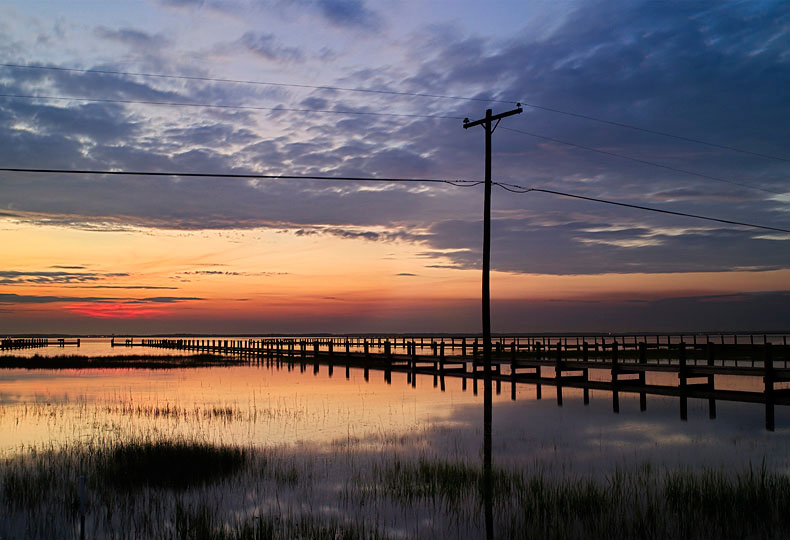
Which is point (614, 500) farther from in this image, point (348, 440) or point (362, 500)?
point (348, 440)

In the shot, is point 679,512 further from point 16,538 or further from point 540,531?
point 16,538

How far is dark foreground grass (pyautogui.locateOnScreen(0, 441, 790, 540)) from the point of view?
10891mm

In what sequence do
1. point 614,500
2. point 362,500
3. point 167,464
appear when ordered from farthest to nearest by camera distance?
point 167,464
point 362,500
point 614,500

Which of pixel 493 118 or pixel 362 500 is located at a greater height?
pixel 493 118

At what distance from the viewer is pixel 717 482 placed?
44.3 feet

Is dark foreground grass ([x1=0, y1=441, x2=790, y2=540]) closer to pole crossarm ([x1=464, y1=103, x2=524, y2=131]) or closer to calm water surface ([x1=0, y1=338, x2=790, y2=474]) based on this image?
calm water surface ([x1=0, y1=338, x2=790, y2=474])

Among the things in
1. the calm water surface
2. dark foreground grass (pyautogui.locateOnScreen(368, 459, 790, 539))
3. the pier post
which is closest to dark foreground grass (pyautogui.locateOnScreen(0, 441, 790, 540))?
dark foreground grass (pyautogui.locateOnScreen(368, 459, 790, 539))

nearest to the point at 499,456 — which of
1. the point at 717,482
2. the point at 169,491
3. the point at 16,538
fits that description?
the point at 717,482

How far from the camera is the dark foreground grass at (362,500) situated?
35.7ft

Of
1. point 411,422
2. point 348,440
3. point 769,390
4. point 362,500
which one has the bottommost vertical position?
point 411,422

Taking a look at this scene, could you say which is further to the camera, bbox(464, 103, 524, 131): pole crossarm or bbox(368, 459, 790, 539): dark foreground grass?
bbox(464, 103, 524, 131): pole crossarm

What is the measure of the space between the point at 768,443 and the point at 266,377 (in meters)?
35.6

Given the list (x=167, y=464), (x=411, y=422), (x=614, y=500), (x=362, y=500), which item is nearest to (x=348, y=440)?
(x=411, y=422)

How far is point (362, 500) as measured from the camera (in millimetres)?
12844
